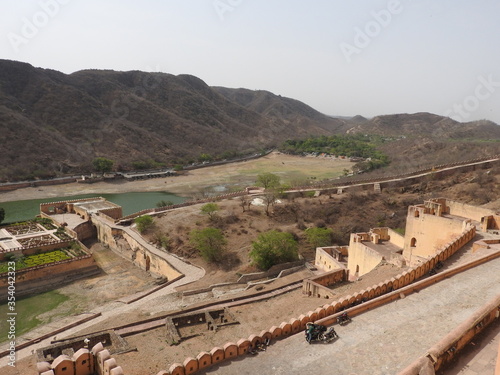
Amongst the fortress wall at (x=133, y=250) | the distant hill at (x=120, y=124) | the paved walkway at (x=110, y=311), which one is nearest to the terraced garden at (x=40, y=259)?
the fortress wall at (x=133, y=250)

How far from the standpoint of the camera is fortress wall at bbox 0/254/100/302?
24.3 m

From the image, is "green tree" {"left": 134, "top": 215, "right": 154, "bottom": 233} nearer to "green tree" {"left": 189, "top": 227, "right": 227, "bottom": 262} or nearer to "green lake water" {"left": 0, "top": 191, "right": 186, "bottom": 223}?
"green tree" {"left": 189, "top": 227, "right": 227, "bottom": 262}

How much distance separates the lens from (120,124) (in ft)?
280

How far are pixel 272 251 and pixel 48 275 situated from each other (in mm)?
15254

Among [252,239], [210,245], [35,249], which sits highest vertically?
[210,245]

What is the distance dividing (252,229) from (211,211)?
4.25m

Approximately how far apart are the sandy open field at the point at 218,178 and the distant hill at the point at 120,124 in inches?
238

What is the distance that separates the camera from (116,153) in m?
73.8

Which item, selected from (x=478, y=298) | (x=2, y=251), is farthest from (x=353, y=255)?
(x=2, y=251)

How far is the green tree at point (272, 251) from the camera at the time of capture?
24.5 metres

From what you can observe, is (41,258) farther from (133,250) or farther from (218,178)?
(218,178)

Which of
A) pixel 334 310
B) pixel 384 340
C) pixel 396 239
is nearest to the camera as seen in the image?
pixel 384 340

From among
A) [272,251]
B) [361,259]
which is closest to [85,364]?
[361,259]

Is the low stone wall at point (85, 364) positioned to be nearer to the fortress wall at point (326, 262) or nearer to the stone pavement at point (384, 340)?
the stone pavement at point (384, 340)
